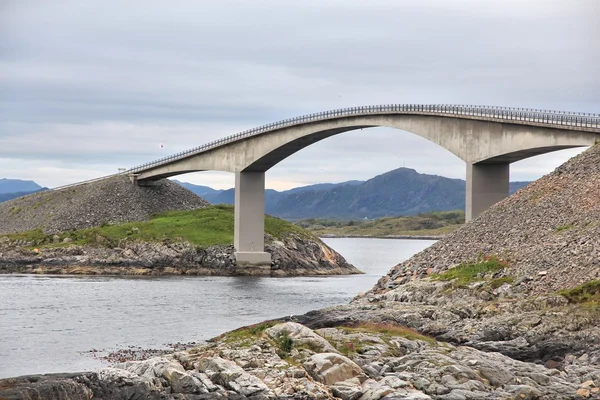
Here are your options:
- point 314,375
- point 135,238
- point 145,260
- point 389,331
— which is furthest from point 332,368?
point 135,238

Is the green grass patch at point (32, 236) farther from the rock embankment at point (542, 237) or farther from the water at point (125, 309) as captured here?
the rock embankment at point (542, 237)

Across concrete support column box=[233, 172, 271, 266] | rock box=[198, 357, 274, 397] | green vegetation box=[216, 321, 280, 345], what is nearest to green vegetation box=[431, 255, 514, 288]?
green vegetation box=[216, 321, 280, 345]

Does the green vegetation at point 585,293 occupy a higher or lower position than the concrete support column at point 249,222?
lower

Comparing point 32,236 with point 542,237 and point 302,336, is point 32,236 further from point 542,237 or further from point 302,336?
point 302,336

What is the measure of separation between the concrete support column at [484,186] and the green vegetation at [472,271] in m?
17.8

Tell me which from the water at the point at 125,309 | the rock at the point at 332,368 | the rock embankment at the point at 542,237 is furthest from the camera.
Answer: the rock embankment at the point at 542,237

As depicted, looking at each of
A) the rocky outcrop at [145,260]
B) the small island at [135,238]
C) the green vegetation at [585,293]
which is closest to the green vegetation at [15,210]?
the small island at [135,238]

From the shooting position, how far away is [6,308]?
2579 inches

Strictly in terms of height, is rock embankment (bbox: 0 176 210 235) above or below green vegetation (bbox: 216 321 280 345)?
above

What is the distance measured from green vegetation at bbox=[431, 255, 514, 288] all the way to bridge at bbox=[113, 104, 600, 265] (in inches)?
625

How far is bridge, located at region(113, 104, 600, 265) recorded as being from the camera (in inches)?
2830

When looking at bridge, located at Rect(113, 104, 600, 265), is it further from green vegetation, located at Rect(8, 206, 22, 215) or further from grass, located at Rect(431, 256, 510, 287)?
green vegetation, located at Rect(8, 206, 22, 215)

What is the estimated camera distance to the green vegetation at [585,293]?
4588 centimetres

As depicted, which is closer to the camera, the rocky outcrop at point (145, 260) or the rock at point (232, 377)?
the rock at point (232, 377)
